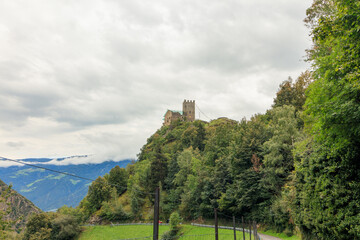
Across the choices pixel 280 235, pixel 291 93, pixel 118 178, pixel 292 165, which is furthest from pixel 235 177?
pixel 118 178

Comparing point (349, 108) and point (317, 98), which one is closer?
→ point (349, 108)

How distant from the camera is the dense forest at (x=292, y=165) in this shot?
10047mm

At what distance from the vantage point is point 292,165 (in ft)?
104

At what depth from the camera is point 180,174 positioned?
52.8 meters

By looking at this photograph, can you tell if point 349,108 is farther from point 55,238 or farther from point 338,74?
point 55,238

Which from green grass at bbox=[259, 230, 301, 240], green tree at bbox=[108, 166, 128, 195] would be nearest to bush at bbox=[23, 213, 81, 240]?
green tree at bbox=[108, 166, 128, 195]

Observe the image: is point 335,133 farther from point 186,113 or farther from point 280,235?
point 186,113

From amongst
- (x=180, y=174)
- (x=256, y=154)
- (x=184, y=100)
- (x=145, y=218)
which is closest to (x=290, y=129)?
(x=256, y=154)

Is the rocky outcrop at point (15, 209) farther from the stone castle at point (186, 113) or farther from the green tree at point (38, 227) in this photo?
the stone castle at point (186, 113)

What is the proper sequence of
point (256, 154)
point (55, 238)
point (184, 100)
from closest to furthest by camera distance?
point (256, 154) → point (55, 238) → point (184, 100)

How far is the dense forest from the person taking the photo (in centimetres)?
1005

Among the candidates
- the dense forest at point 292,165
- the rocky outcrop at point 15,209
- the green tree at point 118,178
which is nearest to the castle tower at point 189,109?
the dense forest at point 292,165

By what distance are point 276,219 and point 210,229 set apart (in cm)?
1201

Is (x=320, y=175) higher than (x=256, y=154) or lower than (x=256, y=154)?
lower
